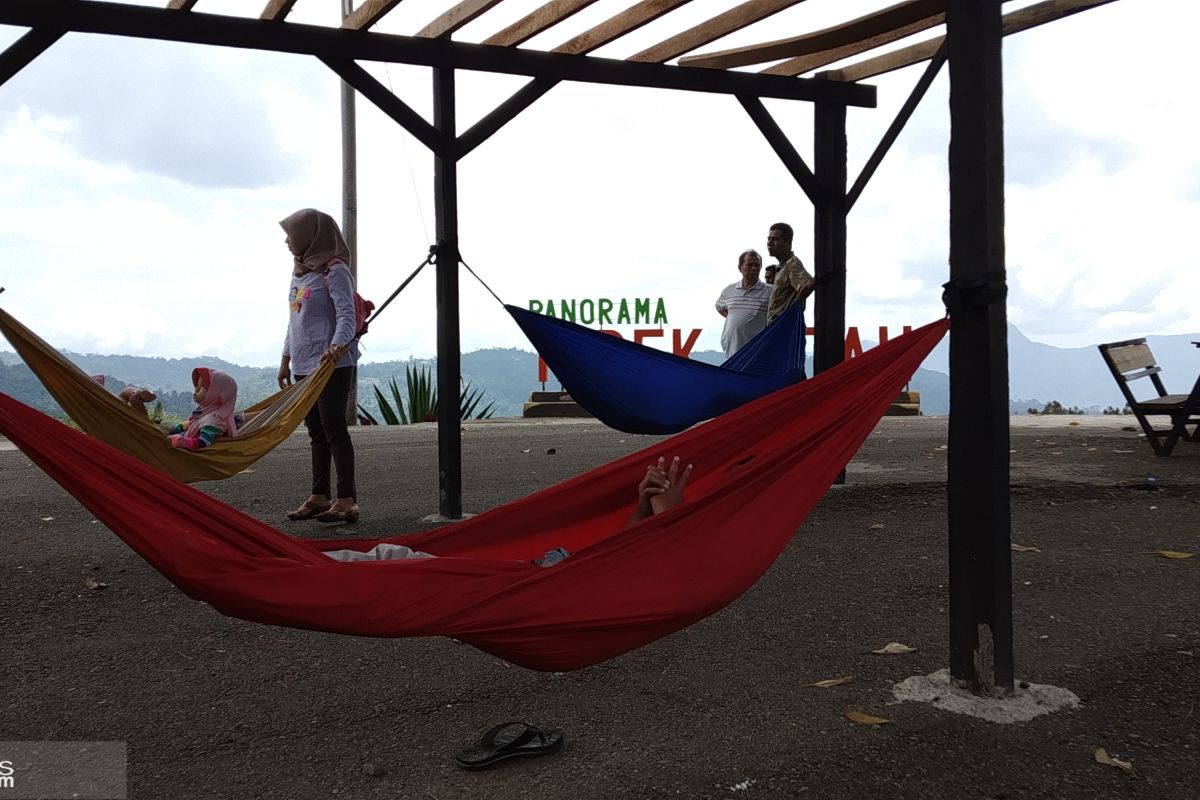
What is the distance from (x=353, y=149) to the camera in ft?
37.8

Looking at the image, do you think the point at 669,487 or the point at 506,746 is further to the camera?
the point at 669,487

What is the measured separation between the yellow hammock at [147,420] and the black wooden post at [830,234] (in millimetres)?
2574

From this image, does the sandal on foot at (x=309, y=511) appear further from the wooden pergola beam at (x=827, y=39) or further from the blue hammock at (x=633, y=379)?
the wooden pergola beam at (x=827, y=39)

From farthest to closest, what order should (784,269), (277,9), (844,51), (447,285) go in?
(784,269), (844,51), (447,285), (277,9)

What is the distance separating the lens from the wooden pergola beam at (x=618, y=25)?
13.7 ft

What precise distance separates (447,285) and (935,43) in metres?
2.65

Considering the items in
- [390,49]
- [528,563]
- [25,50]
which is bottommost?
[528,563]

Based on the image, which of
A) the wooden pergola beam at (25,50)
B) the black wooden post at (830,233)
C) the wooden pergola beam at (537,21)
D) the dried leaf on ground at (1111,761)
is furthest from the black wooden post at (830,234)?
the wooden pergola beam at (25,50)

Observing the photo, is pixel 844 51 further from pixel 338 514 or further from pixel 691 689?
pixel 691 689

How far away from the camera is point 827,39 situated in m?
4.64

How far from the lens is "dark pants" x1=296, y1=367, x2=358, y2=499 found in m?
4.23

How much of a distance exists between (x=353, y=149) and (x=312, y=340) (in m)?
7.92

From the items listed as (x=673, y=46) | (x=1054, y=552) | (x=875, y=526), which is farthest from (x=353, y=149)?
(x=1054, y=552)

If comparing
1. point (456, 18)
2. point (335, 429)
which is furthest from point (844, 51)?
point (335, 429)
